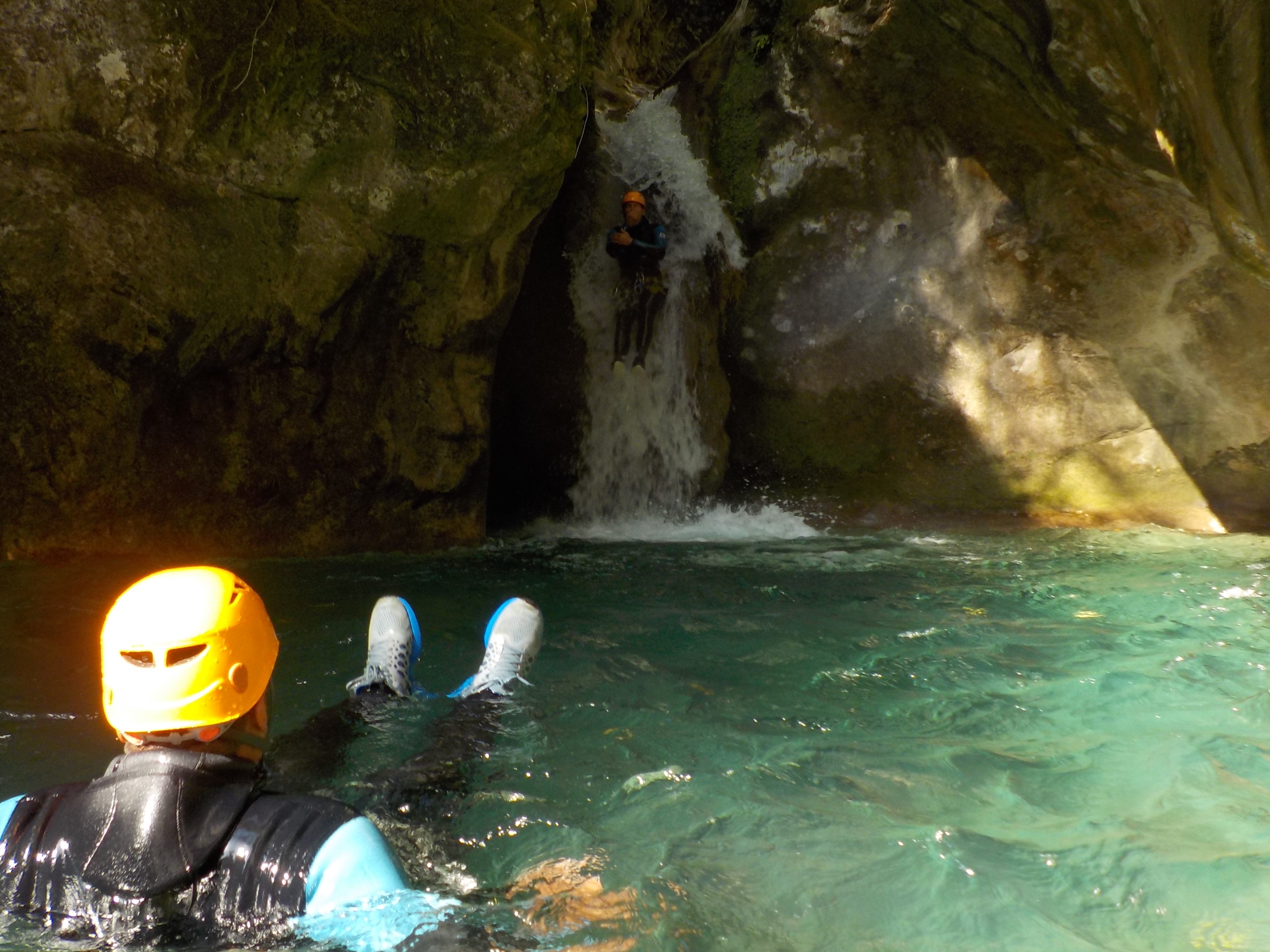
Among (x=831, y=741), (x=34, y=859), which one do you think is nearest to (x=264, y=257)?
(x=831, y=741)

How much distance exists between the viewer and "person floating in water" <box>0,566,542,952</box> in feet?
5.23

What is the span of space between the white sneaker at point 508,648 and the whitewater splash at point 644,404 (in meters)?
4.37

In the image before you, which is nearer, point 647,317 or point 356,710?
point 356,710

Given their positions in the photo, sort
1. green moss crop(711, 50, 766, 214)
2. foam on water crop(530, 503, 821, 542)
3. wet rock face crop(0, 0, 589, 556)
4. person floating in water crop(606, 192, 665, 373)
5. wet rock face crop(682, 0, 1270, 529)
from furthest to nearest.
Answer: green moss crop(711, 50, 766, 214)
person floating in water crop(606, 192, 665, 373)
foam on water crop(530, 503, 821, 542)
wet rock face crop(682, 0, 1270, 529)
wet rock face crop(0, 0, 589, 556)

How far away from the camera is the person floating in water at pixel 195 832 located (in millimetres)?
1593

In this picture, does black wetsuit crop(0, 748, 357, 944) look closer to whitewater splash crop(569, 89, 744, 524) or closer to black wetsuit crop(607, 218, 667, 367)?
whitewater splash crop(569, 89, 744, 524)

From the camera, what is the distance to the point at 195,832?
1.61m

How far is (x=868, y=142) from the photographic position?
25.9 ft

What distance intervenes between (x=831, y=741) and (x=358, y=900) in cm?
186

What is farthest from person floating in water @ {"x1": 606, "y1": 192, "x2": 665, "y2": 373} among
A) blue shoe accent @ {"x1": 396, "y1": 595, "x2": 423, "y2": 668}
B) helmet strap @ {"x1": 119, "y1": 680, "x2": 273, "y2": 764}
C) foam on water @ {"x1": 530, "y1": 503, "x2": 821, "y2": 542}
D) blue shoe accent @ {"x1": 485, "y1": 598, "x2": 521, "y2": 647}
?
helmet strap @ {"x1": 119, "y1": 680, "x2": 273, "y2": 764}

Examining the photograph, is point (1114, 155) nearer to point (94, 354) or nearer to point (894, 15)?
point (894, 15)

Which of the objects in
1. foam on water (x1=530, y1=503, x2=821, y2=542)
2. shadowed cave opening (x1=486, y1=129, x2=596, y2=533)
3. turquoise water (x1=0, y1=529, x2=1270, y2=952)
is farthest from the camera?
shadowed cave opening (x1=486, y1=129, x2=596, y2=533)

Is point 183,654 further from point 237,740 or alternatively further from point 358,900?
point 358,900

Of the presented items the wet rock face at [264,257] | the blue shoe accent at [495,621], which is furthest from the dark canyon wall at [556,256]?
the blue shoe accent at [495,621]
